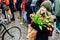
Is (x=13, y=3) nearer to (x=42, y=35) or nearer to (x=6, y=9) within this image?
(x=6, y=9)

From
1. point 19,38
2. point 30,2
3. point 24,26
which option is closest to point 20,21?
point 24,26

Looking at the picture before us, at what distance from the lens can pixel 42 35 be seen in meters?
6.39

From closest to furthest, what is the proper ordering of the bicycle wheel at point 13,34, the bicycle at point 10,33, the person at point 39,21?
the person at point 39,21
the bicycle at point 10,33
the bicycle wheel at point 13,34

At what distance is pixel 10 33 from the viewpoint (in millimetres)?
9359

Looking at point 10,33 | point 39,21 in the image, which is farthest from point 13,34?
point 39,21

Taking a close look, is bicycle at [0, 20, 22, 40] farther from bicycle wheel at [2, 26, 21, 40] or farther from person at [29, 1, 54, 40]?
person at [29, 1, 54, 40]

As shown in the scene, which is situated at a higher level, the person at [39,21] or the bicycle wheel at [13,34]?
the person at [39,21]

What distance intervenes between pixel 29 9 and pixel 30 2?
35cm

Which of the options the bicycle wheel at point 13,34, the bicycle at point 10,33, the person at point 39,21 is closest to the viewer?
the person at point 39,21

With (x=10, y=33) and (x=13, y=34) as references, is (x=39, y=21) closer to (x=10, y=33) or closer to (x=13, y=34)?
(x=10, y=33)

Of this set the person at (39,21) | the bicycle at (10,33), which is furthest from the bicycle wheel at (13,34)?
the person at (39,21)

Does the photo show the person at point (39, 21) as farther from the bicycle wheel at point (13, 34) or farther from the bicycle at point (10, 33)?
the bicycle wheel at point (13, 34)

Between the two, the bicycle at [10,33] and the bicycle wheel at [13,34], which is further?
the bicycle wheel at [13,34]

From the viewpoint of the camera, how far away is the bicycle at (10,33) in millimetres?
8723
